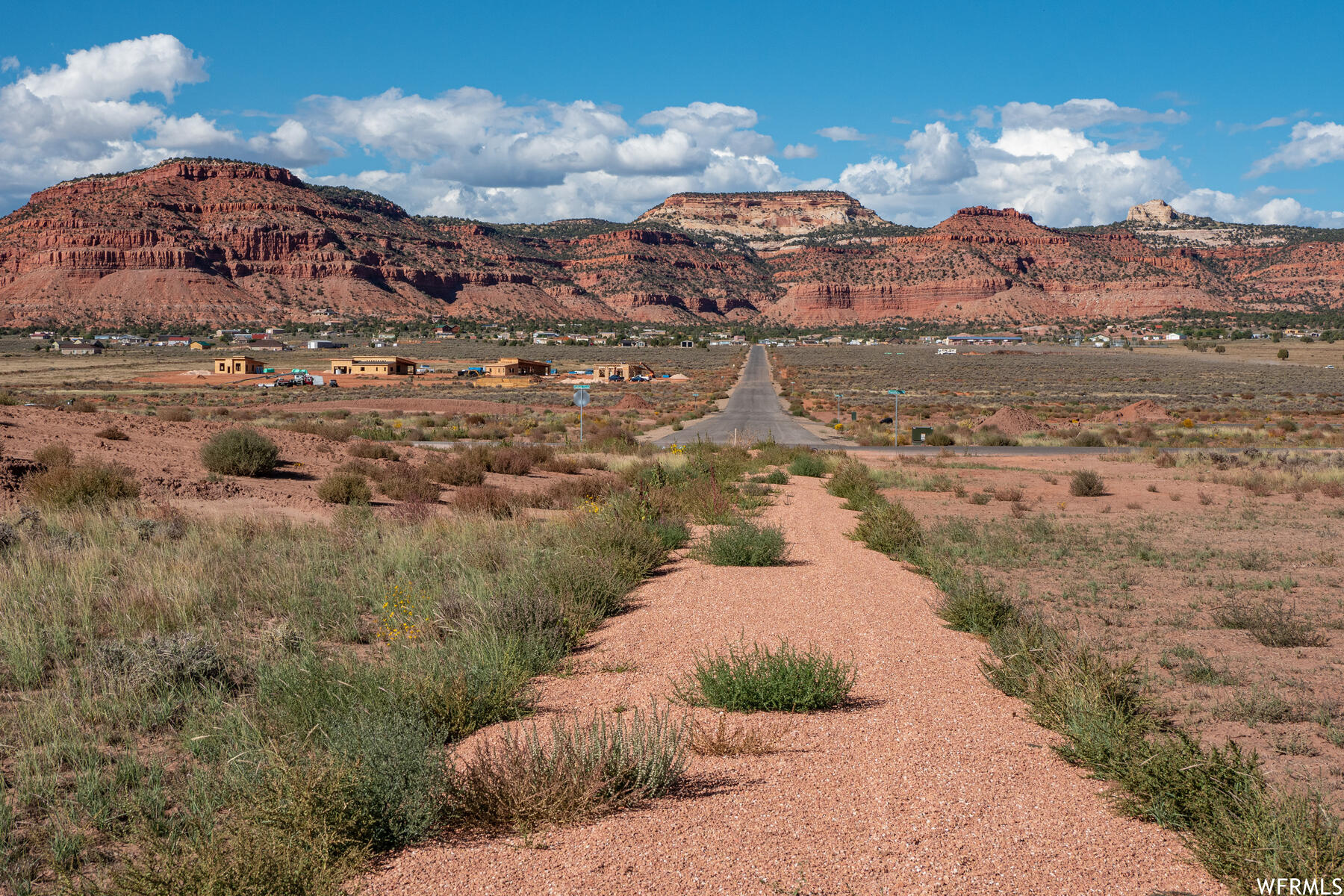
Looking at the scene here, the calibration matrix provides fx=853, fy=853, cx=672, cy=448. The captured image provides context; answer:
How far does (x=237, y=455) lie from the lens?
1919 cm

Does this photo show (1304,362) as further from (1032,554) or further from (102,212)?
(102,212)

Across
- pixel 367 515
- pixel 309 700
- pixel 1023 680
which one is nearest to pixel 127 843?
pixel 309 700

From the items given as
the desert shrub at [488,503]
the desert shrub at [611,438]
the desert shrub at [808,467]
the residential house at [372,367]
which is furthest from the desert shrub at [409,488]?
the residential house at [372,367]

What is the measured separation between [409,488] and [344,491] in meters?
1.84

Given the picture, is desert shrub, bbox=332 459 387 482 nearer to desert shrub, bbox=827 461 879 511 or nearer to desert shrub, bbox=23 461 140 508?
desert shrub, bbox=23 461 140 508

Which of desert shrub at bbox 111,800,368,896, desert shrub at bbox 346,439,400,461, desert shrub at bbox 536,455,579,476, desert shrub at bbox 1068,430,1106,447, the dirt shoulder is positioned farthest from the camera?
desert shrub at bbox 1068,430,1106,447

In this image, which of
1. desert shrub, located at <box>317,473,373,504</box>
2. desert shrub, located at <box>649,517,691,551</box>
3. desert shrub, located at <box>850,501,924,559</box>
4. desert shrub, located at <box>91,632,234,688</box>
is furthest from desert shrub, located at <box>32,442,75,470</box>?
desert shrub, located at <box>850,501,924,559</box>

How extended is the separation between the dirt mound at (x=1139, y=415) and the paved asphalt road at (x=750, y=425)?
17869mm

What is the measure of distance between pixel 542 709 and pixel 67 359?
403ft

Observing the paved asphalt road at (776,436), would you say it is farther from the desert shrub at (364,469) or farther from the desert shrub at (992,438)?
the desert shrub at (364,469)

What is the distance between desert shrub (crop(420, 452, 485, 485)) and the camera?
21.3 metres

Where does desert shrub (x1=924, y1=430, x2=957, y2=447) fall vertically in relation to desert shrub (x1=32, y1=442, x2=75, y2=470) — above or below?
below

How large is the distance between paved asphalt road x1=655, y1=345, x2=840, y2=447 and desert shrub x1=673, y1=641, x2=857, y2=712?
23.8 meters

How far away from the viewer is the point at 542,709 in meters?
6.52
